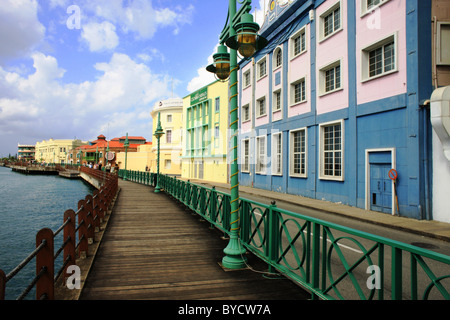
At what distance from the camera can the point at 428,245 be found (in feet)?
24.6

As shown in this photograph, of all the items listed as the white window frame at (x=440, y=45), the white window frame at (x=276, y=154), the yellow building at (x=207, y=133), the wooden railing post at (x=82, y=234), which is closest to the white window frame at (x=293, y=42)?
the white window frame at (x=276, y=154)

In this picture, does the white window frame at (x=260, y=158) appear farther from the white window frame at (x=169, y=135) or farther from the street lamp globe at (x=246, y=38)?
the white window frame at (x=169, y=135)

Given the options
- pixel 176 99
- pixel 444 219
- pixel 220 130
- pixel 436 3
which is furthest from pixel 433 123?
pixel 176 99

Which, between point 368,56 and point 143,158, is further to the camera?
Result: point 143,158

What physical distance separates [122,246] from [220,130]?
2682 centimetres

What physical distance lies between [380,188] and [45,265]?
12365 mm

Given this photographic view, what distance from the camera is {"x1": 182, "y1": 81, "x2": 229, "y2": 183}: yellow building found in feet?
106

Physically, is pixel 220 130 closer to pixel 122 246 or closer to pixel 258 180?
pixel 258 180

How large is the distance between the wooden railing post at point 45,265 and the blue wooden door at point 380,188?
12.0m

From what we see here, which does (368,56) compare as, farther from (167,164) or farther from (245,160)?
(167,164)

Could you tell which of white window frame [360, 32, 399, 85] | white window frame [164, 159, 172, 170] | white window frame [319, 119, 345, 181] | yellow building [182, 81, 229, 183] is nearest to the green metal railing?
white window frame [319, 119, 345, 181]

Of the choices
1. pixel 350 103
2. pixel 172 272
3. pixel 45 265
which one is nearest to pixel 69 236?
pixel 45 265

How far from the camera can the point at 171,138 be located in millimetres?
50750

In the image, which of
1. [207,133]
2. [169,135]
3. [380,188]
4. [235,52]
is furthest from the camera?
[169,135]
